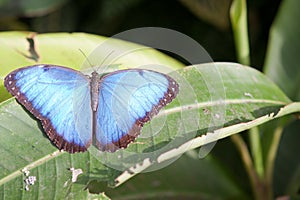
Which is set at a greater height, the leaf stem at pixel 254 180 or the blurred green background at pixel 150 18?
the blurred green background at pixel 150 18

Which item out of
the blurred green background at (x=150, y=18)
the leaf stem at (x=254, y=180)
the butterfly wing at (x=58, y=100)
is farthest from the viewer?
the blurred green background at (x=150, y=18)

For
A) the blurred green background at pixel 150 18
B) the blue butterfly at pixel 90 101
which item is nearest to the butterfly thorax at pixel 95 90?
the blue butterfly at pixel 90 101

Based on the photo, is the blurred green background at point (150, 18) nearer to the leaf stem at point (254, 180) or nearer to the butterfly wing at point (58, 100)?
the leaf stem at point (254, 180)

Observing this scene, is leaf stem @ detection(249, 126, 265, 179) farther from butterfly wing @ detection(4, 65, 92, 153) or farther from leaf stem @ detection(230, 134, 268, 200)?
butterfly wing @ detection(4, 65, 92, 153)

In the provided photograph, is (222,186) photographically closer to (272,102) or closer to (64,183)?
(272,102)

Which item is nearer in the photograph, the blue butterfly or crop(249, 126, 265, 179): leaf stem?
the blue butterfly

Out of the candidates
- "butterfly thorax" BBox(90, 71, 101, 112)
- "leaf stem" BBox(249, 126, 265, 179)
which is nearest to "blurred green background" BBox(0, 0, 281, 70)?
"leaf stem" BBox(249, 126, 265, 179)

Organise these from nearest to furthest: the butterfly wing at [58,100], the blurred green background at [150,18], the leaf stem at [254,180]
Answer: the butterfly wing at [58,100] < the leaf stem at [254,180] < the blurred green background at [150,18]

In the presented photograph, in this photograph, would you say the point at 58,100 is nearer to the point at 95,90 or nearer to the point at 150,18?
the point at 95,90
